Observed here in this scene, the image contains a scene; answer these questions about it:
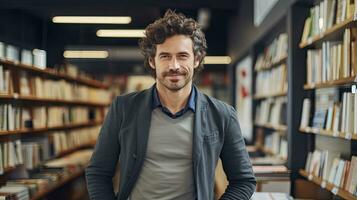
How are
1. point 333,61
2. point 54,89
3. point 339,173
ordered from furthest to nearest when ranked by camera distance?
point 54,89 → point 333,61 → point 339,173

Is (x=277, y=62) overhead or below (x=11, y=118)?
overhead

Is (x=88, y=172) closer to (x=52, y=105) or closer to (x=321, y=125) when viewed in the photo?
(x=321, y=125)

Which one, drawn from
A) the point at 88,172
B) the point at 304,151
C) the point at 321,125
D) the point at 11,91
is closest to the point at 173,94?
the point at 88,172

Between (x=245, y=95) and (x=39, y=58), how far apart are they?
3379 millimetres

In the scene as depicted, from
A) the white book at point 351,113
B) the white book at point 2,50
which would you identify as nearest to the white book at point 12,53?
the white book at point 2,50

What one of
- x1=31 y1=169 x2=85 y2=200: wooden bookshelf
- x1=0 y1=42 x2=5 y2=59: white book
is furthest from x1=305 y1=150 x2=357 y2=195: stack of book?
x1=0 y1=42 x2=5 y2=59: white book

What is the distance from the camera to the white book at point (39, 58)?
6050 mm

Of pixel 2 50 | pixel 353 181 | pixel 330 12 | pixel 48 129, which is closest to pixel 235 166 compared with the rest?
pixel 353 181

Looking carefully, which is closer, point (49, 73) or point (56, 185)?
point (56, 185)

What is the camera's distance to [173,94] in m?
1.95

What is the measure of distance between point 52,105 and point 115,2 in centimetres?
244

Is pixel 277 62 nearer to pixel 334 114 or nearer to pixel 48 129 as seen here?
pixel 334 114

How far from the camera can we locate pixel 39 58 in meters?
6.34

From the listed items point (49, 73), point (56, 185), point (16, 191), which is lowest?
point (56, 185)
